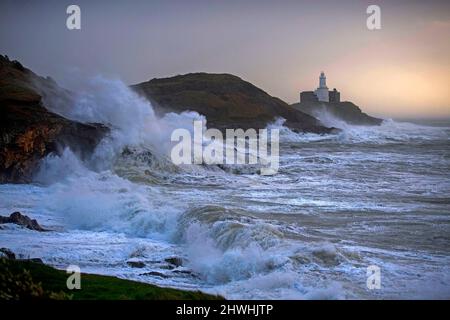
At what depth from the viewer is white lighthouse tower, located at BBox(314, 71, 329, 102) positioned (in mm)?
99688

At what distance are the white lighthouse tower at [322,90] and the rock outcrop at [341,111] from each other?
1026mm

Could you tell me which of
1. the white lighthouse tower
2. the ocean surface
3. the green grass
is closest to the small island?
the white lighthouse tower

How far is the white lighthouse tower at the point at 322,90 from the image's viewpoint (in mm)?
99688

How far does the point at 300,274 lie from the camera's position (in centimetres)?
1055

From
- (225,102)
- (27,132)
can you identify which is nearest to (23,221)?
(27,132)

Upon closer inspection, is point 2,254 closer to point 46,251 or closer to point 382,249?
point 46,251

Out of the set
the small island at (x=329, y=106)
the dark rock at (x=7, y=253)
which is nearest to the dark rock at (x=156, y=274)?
the dark rock at (x=7, y=253)

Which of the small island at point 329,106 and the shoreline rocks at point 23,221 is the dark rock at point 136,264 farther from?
the small island at point 329,106

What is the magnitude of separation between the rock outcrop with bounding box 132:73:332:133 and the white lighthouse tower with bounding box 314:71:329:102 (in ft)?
62.3

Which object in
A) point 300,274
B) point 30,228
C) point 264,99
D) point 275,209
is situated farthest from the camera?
point 264,99

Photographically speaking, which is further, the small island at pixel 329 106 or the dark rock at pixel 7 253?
the small island at pixel 329 106

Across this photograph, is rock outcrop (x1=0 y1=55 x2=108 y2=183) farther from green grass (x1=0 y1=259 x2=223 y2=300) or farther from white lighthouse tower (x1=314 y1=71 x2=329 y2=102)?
white lighthouse tower (x1=314 y1=71 x2=329 y2=102)
